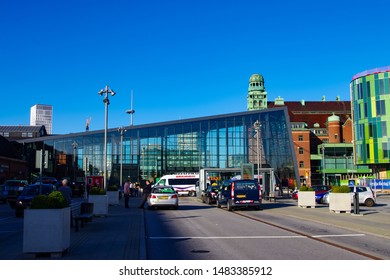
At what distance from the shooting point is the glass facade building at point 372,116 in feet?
238

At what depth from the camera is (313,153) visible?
117500mm

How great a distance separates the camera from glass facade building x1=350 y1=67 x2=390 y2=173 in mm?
72625

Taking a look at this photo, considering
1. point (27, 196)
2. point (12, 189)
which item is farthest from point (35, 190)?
point (12, 189)

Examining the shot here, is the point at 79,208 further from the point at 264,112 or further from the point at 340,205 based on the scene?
the point at 264,112

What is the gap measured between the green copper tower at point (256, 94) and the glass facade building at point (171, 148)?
67355 millimetres

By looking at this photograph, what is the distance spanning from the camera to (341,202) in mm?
24297

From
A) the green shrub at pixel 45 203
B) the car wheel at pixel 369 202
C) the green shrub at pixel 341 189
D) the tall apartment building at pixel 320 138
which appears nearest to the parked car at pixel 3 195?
the green shrub at pixel 341 189

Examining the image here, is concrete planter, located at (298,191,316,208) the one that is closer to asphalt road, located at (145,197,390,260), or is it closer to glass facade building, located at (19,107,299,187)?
asphalt road, located at (145,197,390,260)

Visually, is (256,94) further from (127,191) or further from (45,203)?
(45,203)

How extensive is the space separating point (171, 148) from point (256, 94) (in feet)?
245

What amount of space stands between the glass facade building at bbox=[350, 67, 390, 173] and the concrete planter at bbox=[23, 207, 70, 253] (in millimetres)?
70834
